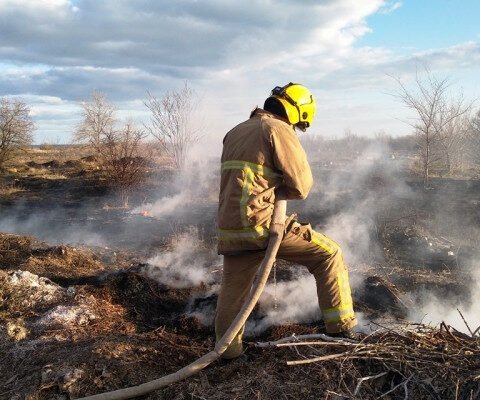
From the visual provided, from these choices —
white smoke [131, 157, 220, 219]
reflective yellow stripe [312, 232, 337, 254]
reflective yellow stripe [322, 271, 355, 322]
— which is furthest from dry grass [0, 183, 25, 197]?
reflective yellow stripe [322, 271, 355, 322]

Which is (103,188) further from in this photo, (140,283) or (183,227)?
(140,283)

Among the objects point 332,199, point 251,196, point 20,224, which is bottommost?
point 20,224

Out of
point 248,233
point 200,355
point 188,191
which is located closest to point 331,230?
point 200,355

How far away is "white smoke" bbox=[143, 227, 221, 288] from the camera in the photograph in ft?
20.2

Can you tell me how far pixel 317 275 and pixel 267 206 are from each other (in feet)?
2.29

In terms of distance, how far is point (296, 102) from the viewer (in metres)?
3.31

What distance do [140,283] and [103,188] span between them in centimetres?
1370

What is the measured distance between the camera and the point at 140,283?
5633 millimetres

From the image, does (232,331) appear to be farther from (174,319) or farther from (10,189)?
(10,189)

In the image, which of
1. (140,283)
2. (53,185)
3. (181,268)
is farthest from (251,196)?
(53,185)

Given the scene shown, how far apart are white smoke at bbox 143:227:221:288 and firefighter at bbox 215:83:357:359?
2.80 metres

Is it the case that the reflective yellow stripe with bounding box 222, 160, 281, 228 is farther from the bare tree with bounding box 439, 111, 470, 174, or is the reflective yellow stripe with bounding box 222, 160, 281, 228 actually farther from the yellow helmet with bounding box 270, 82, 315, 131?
the bare tree with bounding box 439, 111, 470, 174

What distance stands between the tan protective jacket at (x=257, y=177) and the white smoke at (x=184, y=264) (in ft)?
9.89

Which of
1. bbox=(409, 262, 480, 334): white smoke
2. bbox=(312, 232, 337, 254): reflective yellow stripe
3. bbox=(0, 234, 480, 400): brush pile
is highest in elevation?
bbox=(312, 232, 337, 254): reflective yellow stripe
